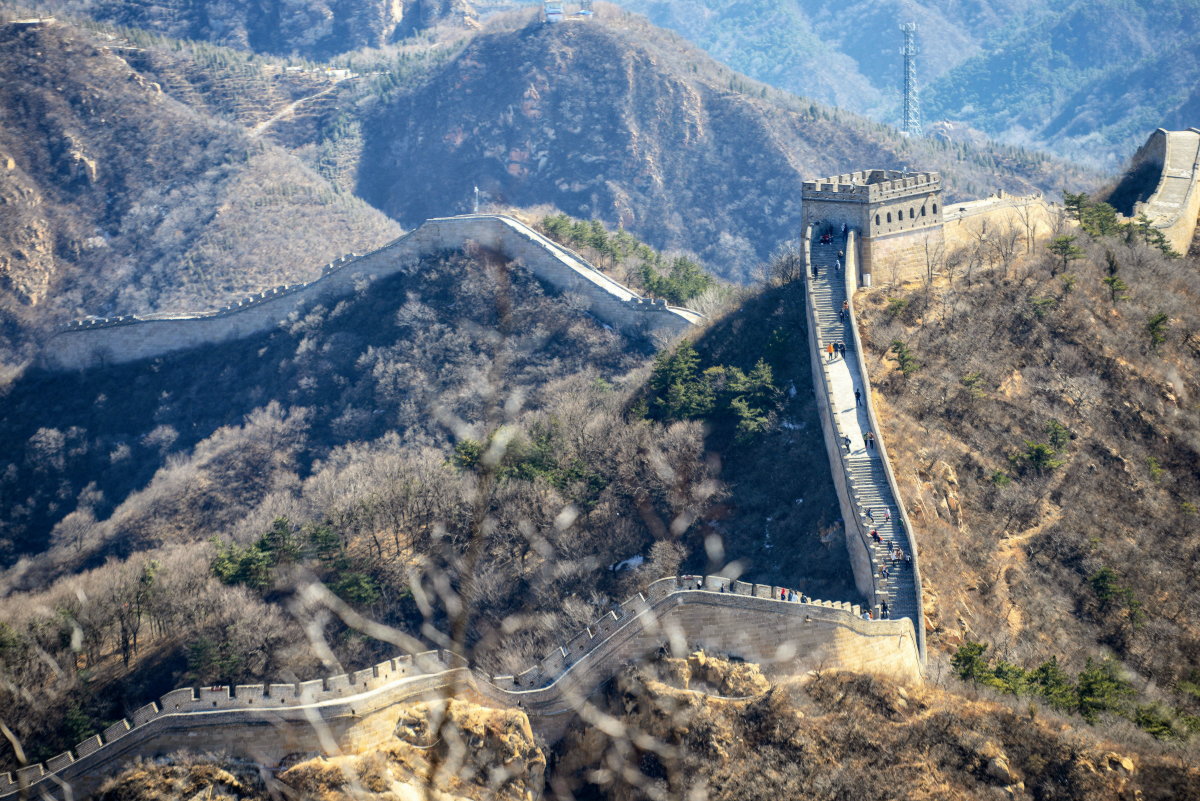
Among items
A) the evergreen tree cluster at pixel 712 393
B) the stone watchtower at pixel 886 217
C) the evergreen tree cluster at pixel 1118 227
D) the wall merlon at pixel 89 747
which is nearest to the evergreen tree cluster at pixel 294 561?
the evergreen tree cluster at pixel 712 393

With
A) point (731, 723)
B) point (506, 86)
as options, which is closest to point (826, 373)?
point (731, 723)

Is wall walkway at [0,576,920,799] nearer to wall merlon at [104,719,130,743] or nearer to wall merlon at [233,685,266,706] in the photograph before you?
wall merlon at [233,685,266,706]

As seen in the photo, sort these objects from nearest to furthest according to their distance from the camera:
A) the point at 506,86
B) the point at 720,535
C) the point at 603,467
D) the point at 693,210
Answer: the point at 720,535 < the point at 603,467 < the point at 693,210 < the point at 506,86

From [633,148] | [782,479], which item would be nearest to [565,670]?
[782,479]

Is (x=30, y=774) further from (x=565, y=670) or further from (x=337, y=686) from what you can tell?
(x=565, y=670)

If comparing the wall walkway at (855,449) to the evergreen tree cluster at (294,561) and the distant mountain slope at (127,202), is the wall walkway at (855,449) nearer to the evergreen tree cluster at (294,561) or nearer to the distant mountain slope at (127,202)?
the evergreen tree cluster at (294,561)

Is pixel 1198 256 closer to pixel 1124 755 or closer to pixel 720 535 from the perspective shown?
pixel 720 535
